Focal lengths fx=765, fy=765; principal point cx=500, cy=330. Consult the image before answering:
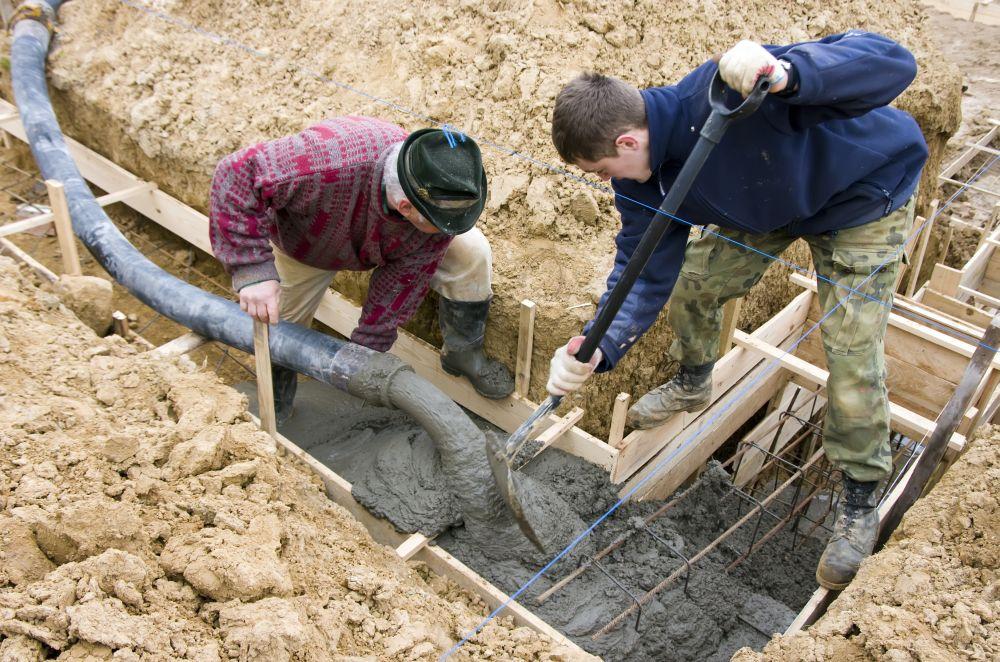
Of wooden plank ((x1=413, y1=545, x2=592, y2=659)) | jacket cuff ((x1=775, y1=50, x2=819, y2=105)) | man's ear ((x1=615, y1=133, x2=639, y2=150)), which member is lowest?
wooden plank ((x1=413, y1=545, x2=592, y2=659))

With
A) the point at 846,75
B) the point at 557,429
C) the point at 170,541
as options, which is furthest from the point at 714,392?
the point at 170,541

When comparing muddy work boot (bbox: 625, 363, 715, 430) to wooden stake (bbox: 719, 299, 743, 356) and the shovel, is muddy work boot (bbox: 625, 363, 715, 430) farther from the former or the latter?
the shovel

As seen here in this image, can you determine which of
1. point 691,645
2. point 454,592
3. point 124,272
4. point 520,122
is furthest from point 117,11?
point 691,645

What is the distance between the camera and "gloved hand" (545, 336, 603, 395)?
8.89ft

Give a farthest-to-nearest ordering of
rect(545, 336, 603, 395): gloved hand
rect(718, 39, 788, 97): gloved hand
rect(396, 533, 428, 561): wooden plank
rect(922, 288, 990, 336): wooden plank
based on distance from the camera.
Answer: rect(922, 288, 990, 336): wooden plank
rect(396, 533, 428, 561): wooden plank
rect(545, 336, 603, 395): gloved hand
rect(718, 39, 788, 97): gloved hand

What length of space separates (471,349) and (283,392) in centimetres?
95

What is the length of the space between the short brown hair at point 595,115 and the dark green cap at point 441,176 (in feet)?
1.53

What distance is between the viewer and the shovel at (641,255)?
7.02ft

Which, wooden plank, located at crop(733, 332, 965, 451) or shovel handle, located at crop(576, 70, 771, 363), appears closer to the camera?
shovel handle, located at crop(576, 70, 771, 363)

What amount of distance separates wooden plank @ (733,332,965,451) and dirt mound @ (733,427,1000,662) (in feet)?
1.62

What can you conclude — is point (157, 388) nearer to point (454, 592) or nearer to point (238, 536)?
point (238, 536)

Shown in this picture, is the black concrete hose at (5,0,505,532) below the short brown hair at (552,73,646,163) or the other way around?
below

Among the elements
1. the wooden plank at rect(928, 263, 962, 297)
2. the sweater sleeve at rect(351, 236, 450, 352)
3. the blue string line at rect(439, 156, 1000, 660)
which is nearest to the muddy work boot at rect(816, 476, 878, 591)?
the blue string line at rect(439, 156, 1000, 660)

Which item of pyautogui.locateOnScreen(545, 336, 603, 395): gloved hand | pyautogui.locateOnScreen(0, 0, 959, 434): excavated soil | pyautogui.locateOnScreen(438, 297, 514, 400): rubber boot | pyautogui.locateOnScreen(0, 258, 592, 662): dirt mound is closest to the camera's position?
pyautogui.locateOnScreen(0, 258, 592, 662): dirt mound
